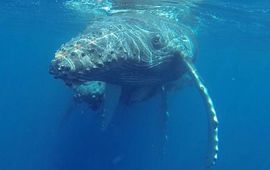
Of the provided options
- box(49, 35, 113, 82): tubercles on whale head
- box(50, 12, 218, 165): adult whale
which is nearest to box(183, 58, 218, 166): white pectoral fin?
box(50, 12, 218, 165): adult whale

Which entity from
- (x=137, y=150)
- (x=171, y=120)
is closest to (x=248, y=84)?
(x=171, y=120)

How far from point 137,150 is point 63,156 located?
18.7 ft

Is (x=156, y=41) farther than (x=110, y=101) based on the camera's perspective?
No

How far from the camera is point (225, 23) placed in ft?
94.6

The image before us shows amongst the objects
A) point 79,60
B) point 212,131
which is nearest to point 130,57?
point 79,60

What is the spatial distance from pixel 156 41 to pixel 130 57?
6.54 ft

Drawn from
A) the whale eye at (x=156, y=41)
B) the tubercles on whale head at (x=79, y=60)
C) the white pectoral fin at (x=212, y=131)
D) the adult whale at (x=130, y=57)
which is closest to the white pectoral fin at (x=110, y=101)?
the adult whale at (x=130, y=57)

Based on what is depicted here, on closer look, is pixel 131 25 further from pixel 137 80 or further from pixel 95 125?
pixel 95 125

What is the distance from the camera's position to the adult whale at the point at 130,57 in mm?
8359

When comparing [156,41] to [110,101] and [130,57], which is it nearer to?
[130,57]

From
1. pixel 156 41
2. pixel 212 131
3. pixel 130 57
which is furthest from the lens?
pixel 212 131

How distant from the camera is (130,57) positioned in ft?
34.4

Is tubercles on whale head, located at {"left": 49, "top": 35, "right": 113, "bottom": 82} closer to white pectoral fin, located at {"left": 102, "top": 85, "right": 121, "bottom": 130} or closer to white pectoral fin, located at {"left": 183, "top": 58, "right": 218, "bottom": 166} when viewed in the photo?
white pectoral fin, located at {"left": 102, "top": 85, "right": 121, "bottom": 130}

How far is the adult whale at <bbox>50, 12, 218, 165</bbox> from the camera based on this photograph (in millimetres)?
8359
